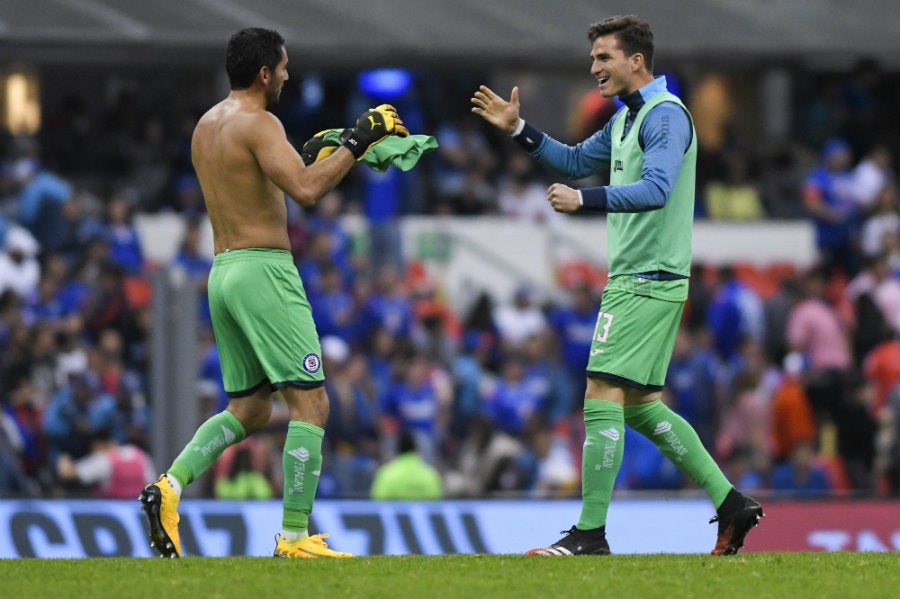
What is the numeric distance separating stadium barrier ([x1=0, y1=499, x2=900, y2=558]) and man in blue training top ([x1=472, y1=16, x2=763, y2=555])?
4.01 meters

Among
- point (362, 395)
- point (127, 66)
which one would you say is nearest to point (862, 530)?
point (362, 395)

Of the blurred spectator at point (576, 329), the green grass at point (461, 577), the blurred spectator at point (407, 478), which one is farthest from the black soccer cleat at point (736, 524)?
the blurred spectator at point (576, 329)

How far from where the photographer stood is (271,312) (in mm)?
8125

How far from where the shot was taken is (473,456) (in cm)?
1522

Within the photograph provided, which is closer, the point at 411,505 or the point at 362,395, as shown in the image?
the point at 411,505

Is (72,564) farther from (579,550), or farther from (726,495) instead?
(726,495)

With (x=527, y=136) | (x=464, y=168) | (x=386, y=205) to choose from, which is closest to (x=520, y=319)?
(x=386, y=205)

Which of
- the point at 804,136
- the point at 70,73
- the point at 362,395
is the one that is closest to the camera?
the point at 362,395

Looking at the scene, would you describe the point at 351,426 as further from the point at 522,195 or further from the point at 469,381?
the point at 522,195

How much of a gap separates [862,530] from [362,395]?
4.41m

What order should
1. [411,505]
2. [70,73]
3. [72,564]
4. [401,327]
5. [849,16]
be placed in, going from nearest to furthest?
[72,564] < [411,505] < [401,327] < [849,16] < [70,73]

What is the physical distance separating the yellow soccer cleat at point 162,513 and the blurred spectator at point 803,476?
7.91m

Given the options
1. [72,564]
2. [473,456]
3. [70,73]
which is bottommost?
[473,456]

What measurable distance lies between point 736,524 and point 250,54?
10.6 ft
